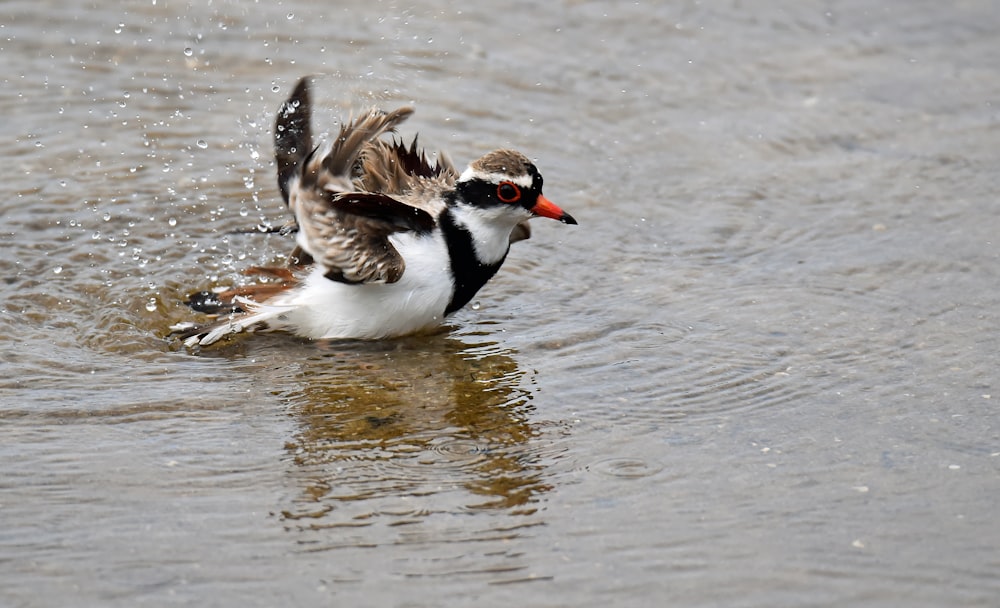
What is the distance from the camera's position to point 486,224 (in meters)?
6.62

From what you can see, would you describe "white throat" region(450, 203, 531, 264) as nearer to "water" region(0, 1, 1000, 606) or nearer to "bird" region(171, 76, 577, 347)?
"bird" region(171, 76, 577, 347)

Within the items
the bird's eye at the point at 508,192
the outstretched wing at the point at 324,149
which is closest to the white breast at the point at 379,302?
the bird's eye at the point at 508,192

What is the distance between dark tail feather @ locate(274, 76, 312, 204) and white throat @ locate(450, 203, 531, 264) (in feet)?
2.94

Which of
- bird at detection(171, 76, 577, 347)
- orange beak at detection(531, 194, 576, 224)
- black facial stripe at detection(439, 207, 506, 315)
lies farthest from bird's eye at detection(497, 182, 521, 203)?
black facial stripe at detection(439, 207, 506, 315)

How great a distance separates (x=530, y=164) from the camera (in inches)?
262

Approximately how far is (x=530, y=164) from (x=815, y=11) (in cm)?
557

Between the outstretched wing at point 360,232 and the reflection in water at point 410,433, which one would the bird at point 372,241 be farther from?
the reflection in water at point 410,433

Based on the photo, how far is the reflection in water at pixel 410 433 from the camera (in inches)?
197

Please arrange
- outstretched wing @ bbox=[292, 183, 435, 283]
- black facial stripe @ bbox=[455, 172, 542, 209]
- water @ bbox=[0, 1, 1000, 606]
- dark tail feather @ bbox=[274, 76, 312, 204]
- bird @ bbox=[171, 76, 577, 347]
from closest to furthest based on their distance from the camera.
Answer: water @ bbox=[0, 1, 1000, 606] → outstretched wing @ bbox=[292, 183, 435, 283] → bird @ bbox=[171, 76, 577, 347] → black facial stripe @ bbox=[455, 172, 542, 209] → dark tail feather @ bbox=[274, 76, 312, 204]

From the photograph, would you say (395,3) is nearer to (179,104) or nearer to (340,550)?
(179,104)

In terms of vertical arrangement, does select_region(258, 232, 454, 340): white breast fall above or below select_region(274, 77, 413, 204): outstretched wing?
below

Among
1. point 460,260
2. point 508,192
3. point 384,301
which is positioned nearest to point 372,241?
point 384,301

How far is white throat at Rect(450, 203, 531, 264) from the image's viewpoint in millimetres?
6578

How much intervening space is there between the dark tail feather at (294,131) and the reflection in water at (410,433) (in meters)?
1.01
